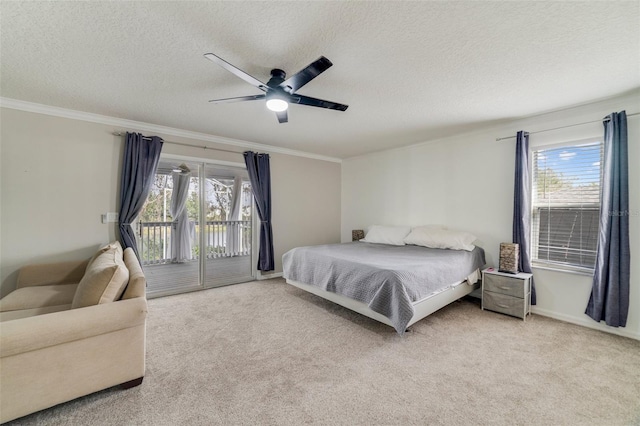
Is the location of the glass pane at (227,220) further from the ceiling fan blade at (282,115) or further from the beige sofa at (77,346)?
the beige sofa at (77,346)

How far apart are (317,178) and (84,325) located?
14.5 feet

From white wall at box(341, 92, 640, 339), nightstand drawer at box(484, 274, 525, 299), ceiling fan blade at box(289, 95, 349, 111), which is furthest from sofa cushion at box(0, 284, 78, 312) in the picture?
white wall at box(341, 92, 640, 339)

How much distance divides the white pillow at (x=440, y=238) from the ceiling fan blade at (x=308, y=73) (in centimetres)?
300

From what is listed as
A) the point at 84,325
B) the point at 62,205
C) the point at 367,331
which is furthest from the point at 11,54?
the point at 367,331

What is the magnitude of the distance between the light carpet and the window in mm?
812

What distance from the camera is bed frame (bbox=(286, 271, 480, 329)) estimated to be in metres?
2.59

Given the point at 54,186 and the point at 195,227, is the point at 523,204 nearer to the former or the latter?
the point at 195,227

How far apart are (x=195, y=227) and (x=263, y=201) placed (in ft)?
4.00

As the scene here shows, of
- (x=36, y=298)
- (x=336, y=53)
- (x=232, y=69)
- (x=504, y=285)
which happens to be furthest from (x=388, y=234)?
(x=36, y=298)

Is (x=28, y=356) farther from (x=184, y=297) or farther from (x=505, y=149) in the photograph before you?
(x=505, y=149)

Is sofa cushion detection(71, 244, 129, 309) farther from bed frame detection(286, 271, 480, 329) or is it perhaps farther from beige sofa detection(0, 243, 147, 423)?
bed frame detection(286, 271, 480, 329)

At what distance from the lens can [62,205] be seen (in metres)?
3.12

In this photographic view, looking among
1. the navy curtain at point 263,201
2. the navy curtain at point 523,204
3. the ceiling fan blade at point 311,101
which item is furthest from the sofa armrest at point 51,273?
the navy curtain at point 523,204

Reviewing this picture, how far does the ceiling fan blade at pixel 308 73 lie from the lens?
1700mm
